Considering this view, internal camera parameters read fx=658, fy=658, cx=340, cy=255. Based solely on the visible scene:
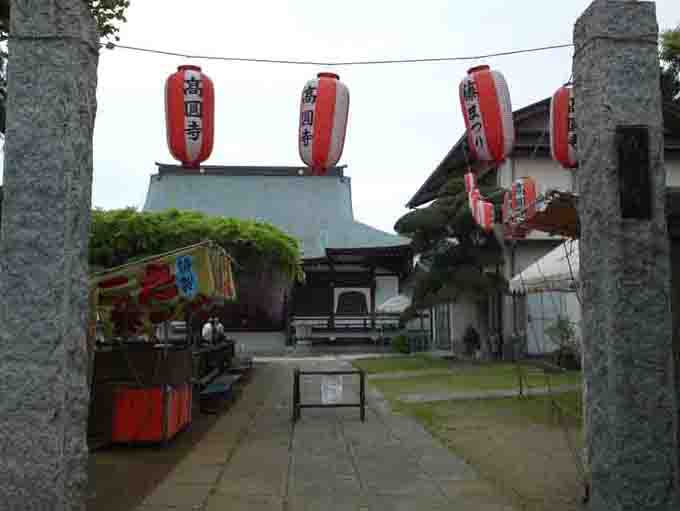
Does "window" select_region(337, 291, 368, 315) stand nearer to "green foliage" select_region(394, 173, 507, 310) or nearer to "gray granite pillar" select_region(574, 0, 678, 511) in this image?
"green foliage" select_region(394, 173, 507, 310)

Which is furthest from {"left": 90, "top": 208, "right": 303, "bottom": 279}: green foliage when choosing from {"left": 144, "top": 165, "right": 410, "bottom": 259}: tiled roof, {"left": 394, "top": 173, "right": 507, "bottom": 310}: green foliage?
{"left": 144, "top": 165, "right": 410, "bottom": 259}: tiled roof

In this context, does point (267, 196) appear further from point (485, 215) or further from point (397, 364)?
point (485, 215)

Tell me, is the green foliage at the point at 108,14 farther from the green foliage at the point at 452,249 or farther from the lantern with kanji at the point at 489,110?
the green foliage at the point at 452,249

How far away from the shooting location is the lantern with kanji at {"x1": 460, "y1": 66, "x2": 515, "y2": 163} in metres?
9.01

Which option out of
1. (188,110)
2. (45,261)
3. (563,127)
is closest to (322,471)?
(45,261)

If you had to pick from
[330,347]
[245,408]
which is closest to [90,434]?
[245,408]

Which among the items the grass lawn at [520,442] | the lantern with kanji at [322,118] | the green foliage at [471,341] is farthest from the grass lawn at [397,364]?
the lantern with kanji at [322,118]

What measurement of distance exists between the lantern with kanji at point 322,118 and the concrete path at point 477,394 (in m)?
5.60

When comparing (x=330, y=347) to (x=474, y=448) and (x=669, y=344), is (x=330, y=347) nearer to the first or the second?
(x=474, y=448)

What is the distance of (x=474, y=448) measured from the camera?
7992 millimetres

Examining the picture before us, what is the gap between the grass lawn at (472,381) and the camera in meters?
14.3

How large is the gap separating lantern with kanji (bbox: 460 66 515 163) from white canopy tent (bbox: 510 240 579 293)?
3143mm

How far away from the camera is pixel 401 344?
91.1 ft

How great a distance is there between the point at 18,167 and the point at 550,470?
5664 millimetres
